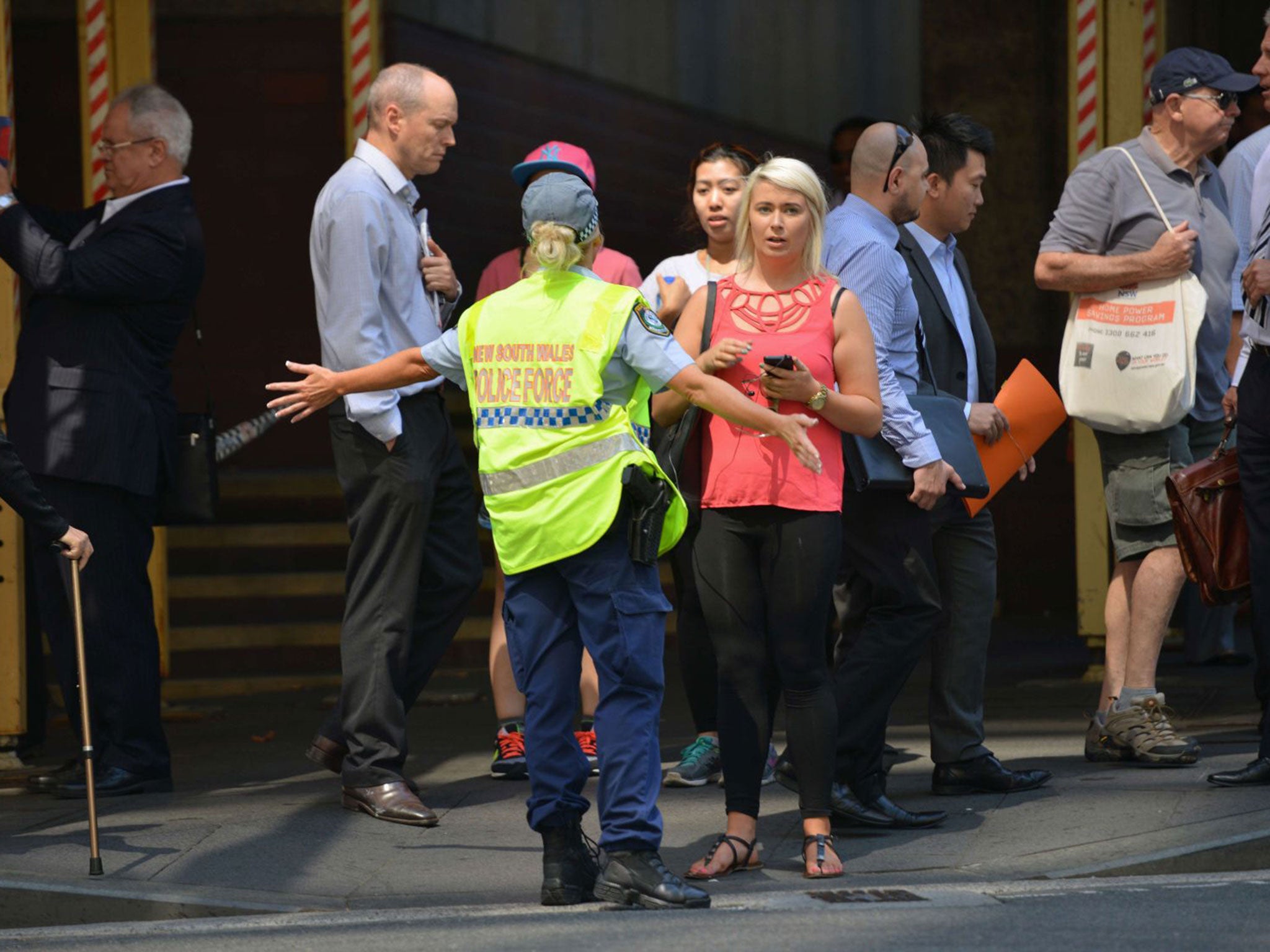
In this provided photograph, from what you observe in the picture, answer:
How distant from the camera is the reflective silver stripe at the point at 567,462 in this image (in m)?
5.46

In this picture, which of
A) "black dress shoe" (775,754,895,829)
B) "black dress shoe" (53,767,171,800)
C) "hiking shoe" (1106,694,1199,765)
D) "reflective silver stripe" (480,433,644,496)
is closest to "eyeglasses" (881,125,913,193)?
"reflective silver stripe" (480,433,644,496)

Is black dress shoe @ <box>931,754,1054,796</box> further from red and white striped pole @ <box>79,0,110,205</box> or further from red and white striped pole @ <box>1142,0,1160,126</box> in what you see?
red and white striped pole @ <box>79,0,110,205</box>

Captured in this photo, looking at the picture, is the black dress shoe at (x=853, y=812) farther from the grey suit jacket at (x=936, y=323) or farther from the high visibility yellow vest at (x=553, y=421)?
the grey suit jacket at (x=936, y=323)

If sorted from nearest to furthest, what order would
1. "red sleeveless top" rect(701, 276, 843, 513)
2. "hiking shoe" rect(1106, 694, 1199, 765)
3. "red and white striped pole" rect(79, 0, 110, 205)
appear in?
"red sleeveless top" rect(701, 276, 843, 513), "hiking shoe" rect(1106, 694, 1199, 765), "red and white striped pole" rect(79, 0, 110, 205)

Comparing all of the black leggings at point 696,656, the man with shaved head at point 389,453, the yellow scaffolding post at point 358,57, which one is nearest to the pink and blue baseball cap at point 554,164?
the man with shaved head at point 389,453

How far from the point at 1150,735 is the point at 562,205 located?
2902mm

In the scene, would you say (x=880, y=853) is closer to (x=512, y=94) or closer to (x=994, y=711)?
(x=994, y=711)

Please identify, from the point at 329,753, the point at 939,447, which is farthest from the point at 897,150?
the point at 329,753

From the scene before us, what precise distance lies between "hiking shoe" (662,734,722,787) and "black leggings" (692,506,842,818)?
3.91 feet

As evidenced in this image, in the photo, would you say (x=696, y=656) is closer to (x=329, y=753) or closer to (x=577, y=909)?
(x=329, y=753)

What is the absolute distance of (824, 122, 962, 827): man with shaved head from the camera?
6.16 meters

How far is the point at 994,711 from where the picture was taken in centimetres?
868

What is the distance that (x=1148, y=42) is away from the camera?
31.6 feet

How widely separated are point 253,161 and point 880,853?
774 cm
